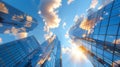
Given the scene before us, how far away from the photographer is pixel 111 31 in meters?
20.6

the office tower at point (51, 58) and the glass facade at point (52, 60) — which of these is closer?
the glass facade at point (52, 60)

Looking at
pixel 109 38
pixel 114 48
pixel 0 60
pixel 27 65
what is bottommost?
pixel 27 65

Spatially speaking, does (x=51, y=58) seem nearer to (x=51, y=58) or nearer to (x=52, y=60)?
(x=51, y=58)

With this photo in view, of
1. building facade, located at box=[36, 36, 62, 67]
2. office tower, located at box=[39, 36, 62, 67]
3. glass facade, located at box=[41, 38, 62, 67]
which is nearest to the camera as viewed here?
glass facade, located at box=[41, 38, 62, 67]

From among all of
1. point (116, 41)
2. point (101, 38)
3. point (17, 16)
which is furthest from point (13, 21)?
point (116, 41)

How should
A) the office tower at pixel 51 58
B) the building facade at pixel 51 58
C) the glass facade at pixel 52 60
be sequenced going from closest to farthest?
1. the glass facade at pixel 52 60
2. the building facade at pixel 51 58
3. the office tower at pixel 51 58

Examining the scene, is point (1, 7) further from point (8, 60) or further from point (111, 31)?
point (111, 31)

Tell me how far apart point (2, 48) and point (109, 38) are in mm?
75055

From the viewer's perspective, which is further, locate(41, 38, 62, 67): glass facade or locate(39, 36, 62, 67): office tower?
locate(39, 36, 62, 67): office tower

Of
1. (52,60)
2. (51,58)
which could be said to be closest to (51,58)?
(51,58)

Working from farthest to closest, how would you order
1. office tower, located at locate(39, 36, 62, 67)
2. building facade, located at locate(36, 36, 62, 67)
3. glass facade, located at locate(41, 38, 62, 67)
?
office tower, located at locate(39, 36, 62, 67) < building facade, located at locate(36, 36, 62, 67) < glass facade, located at locate(41, 38, 62, 67)

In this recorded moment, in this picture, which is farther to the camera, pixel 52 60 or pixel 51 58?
pixel 51 58

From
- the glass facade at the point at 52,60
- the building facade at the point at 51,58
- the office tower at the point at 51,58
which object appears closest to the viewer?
the glass facade at the point at 52,60

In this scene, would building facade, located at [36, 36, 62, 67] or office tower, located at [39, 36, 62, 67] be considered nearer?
building facade, located at [36, 36, 62, 67]
